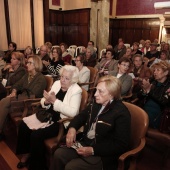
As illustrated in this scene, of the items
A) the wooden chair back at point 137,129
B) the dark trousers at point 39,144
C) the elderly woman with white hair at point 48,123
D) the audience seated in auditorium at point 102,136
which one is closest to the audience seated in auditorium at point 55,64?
the elderly woman with white hair at point 48,123

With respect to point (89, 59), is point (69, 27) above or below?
above

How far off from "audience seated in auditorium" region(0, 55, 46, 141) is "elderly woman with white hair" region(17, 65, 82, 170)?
0.41 metres

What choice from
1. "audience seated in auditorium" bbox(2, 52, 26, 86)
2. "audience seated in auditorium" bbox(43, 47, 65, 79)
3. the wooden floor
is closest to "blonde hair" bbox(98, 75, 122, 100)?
the wooden floor

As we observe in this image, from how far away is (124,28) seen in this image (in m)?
11.1

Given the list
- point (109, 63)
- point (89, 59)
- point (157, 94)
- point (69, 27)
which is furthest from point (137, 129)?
point (69, 27)

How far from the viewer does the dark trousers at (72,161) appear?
1.56 meters

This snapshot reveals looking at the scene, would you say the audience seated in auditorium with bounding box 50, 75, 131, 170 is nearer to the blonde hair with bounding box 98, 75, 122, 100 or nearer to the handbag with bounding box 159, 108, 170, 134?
the blonde hair with bounding box 98, 75, 122, 100

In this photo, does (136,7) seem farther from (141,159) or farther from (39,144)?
(39,144)

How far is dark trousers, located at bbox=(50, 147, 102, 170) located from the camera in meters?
1.56

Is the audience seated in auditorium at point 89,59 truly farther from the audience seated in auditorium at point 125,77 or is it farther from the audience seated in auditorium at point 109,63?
the audience seated in auditorium at point 125,77

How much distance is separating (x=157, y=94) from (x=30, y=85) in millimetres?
1760

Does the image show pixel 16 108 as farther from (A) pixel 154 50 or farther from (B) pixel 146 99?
(A) pixel 154 50

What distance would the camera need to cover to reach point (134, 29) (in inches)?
424

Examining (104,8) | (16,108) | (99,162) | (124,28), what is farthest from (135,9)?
(99,162)
